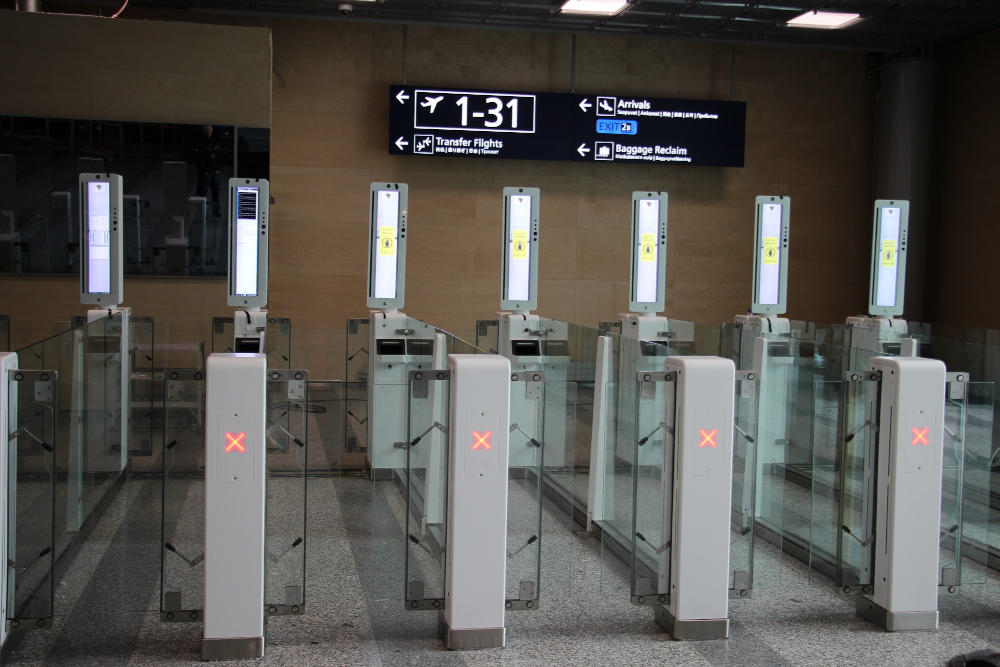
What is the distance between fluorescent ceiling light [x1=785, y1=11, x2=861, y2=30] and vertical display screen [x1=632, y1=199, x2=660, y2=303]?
14.1 feet

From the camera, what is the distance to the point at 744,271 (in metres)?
12.3

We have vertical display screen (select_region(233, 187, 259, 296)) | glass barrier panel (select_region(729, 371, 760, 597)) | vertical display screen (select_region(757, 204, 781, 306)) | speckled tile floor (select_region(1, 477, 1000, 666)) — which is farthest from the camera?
vertical display screen (select_region(757, 204, 781, 306))

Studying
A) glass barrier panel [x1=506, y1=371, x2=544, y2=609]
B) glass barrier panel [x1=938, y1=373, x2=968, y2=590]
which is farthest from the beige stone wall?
glass barrier panel [x1=938, y1=373, x2=968, y2=590]

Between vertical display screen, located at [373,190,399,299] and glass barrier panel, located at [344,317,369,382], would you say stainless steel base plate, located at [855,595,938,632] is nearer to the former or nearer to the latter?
glass barrier panel, located at [344,317,369,382]

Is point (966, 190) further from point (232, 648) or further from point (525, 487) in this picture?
point (232, 648)

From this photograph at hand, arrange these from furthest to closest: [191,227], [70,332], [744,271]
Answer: [744,271], [191,227], [70,332]

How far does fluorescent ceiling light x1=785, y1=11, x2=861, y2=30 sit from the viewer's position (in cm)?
1048

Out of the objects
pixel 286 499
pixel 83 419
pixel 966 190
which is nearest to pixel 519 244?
pixel 83 419

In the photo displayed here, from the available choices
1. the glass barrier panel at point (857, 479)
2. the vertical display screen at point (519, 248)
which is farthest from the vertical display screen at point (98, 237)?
the glass barrier panel at point (857, 479)

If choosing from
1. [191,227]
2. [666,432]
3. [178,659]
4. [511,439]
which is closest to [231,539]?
[178,659]

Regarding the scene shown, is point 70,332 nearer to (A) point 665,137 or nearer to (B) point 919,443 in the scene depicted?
(B) point 919,443

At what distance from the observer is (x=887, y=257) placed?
8.00 meters

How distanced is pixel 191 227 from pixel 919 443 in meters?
7.53

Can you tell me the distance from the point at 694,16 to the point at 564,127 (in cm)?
181
